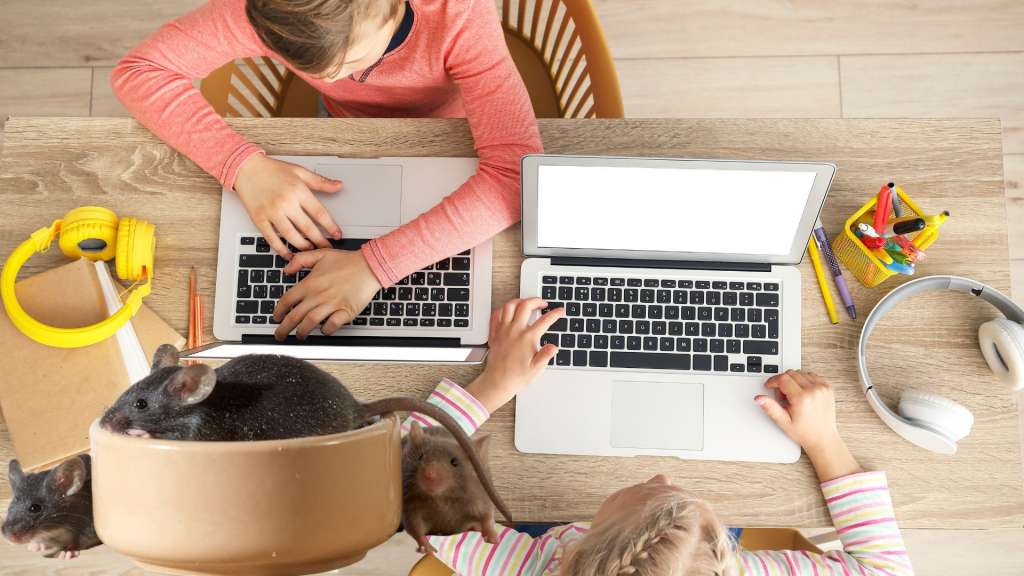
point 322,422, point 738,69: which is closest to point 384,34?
point 322,422

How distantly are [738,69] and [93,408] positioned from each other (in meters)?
1.41

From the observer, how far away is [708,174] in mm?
668

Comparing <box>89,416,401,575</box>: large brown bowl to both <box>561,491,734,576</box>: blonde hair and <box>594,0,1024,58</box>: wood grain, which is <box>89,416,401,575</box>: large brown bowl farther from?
<box>594,0,1024,58</box>: wood grain

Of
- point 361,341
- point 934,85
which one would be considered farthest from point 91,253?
point 934,85

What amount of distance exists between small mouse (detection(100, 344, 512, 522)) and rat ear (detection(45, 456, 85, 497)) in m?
0.15

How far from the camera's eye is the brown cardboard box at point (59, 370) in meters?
0.79

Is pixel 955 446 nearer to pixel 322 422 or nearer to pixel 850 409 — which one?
pixel 850 409

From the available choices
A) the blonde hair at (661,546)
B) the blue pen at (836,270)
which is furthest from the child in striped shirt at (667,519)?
the blue pen at (836,270)

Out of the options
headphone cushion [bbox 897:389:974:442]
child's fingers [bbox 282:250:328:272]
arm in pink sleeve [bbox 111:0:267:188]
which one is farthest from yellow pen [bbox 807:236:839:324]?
arm in pink sleeve [bbox 111:0:267:188]

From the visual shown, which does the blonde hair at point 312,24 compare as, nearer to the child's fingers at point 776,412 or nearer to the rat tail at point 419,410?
the rat tail at point 419,410

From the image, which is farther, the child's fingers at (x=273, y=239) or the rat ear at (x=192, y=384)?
the child's fingers at (x=273, y=239)

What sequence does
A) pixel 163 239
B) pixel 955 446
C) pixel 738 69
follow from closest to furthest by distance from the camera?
pixel 955 446 → pixel 163 239 → pixel 738 69

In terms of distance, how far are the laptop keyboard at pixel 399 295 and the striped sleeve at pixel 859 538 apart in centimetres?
44

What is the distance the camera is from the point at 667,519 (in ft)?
2.25
